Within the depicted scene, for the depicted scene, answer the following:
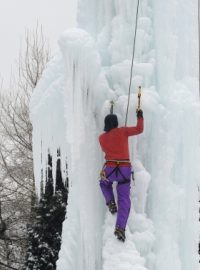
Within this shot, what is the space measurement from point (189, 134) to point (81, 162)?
1080mm

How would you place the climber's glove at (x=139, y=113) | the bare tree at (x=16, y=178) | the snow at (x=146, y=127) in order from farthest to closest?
the bare tree at (x=16, y=178) → the snow at (x=146, y=127) → the climber's glove at (x=139, y=113)

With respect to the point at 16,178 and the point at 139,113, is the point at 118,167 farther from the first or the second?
the point at 16,178

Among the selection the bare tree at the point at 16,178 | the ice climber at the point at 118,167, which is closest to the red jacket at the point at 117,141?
the ice climber at the point at 118,167

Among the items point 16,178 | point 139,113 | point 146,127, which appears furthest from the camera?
point 16,178

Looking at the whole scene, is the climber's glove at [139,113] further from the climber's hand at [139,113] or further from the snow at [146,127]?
the snow at [146,127]

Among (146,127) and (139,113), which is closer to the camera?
(139,113)

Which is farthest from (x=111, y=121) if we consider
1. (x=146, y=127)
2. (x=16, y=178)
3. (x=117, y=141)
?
(x=16, y=178)

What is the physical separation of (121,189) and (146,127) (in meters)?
0.66

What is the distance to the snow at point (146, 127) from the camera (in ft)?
16.3

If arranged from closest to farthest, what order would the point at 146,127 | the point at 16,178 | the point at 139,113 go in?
the point at 139,113, the point at 146,127, the point at 16,178

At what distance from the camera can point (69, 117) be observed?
16.2 feet

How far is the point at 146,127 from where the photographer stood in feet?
16.8

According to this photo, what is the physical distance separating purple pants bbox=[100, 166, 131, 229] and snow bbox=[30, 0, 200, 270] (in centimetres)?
16

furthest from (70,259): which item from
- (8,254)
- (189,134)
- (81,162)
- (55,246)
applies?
(8,254)
